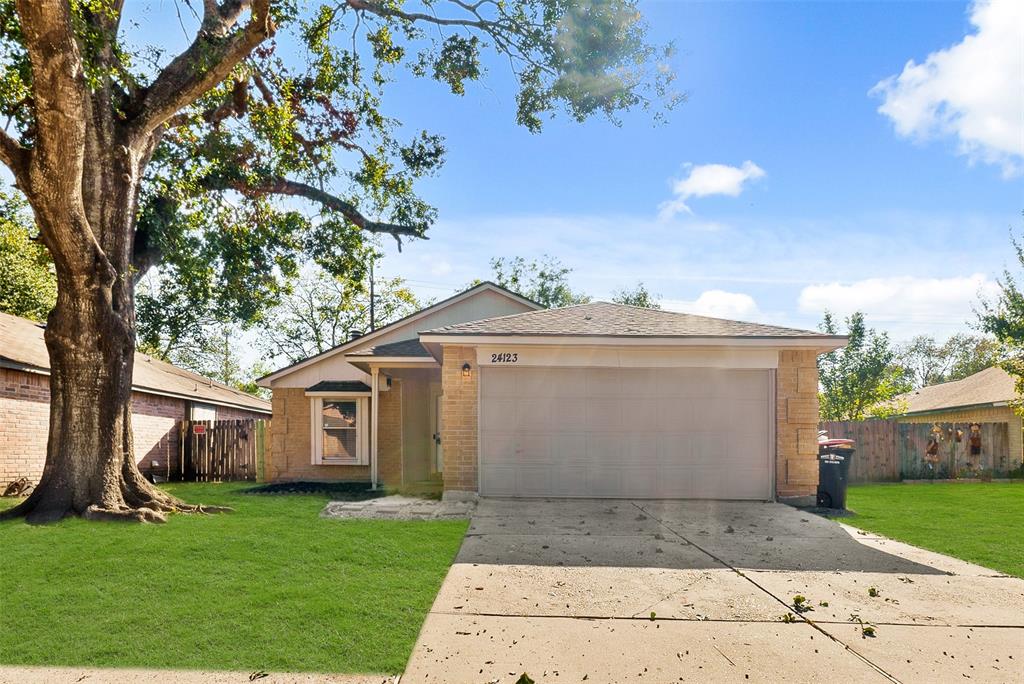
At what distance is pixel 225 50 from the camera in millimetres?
10258

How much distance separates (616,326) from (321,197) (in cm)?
916

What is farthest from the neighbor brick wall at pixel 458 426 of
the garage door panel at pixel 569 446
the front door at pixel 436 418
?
the front door at pixel 436 418

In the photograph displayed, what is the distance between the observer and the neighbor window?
51.8 ft

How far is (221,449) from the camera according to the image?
1719 centimetres

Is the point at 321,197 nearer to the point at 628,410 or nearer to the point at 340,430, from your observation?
the point at 340,430

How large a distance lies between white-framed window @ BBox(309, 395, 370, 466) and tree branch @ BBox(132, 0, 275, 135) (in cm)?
737

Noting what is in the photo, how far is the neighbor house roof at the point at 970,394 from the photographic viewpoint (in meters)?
21.5

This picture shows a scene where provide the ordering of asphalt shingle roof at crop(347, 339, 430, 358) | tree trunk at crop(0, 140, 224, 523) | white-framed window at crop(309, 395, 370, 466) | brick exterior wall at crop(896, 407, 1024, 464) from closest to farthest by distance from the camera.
→ tree trunk at crop(0, 140, 224, 523)
asphalt shingle roof at crop(347, 339, 430, 358)
white-framed window at crop(309, 395, 370, 466)
brick exterior wall at crop(896, 407, 1024, 464)

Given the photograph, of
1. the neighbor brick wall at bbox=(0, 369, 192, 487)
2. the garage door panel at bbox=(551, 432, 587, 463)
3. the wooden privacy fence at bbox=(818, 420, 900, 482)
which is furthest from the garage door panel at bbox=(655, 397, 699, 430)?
the neighbor brick wall at bbox=(0, 369, 192, 487)

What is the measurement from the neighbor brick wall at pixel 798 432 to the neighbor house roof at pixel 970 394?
41.7 feet

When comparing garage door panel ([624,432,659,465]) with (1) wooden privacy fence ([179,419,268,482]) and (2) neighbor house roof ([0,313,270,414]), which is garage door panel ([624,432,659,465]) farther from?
(2) neighbor house roof ([0,313,270,414])

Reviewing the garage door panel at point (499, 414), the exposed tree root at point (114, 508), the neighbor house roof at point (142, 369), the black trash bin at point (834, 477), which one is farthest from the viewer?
the neighbor house roof at point (142, 369)

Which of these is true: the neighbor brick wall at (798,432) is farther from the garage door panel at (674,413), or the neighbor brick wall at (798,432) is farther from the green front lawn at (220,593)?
the green front lawn at (220,593)

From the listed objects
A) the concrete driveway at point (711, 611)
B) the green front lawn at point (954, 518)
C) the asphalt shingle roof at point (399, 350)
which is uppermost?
the asphalt shingle roof at point (399, 350)
